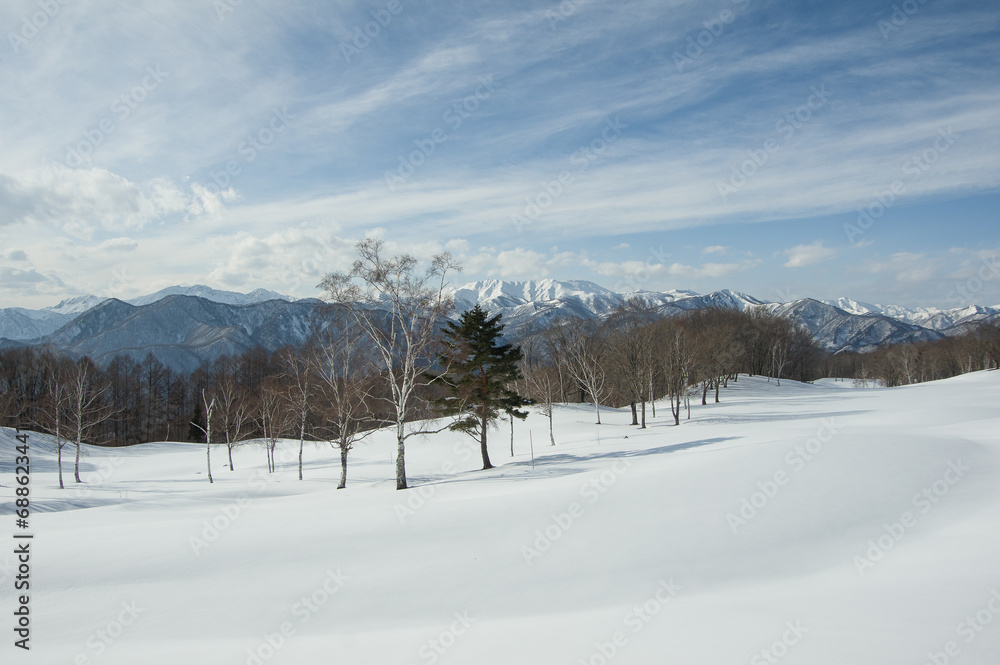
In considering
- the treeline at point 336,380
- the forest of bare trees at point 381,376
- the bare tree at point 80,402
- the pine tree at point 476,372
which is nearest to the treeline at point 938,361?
the forest of bare trees at point 381,376

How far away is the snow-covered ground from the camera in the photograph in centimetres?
729

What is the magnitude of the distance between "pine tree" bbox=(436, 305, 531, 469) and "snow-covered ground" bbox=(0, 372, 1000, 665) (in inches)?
328

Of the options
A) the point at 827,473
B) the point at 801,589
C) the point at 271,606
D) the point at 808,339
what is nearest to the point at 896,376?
the point at 808,339

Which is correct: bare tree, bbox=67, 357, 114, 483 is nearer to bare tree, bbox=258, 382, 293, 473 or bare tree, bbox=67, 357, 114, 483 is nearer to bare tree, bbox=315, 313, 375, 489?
bare tree, bbox=258, 382, 293, 473

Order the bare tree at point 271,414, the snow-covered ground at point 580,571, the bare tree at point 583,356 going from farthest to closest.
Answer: the bare tree at point 583,356 < the bare tree at point 271,414 < the snow-covered ground at point 580,571

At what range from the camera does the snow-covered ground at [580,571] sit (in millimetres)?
7285

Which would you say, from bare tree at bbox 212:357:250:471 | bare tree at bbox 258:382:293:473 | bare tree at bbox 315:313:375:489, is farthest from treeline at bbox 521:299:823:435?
bare tree at bbox 212:357:250:471

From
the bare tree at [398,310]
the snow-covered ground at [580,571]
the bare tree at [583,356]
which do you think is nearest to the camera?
the snow-covered ground at [580,571]

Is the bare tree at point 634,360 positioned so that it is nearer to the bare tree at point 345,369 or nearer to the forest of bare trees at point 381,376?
the forest of bare trees at point 381,376

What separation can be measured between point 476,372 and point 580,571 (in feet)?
56.6

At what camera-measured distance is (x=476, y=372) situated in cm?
2659

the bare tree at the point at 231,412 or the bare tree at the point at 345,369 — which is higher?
the bare tree at the point at 345,369

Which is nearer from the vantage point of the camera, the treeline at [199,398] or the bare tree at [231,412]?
the treeline at [199,398]

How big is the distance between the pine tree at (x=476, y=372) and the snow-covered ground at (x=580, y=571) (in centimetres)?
834
